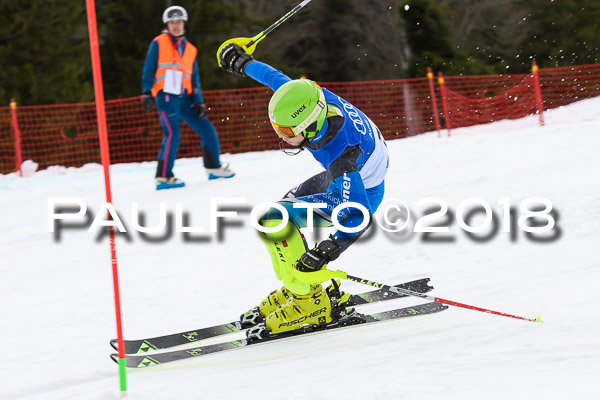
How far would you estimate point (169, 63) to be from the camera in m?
7.67

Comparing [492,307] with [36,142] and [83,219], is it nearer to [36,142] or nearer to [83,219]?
[83,219]

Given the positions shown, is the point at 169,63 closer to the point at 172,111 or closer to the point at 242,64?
the point at 172,111

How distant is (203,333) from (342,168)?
3.92 ft

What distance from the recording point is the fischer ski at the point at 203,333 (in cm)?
359

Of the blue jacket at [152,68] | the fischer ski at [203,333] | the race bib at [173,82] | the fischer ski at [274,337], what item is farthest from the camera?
the blue jacket at [152,68]

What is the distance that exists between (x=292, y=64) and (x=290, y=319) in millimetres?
19243

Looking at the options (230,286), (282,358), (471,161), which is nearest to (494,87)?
(471,161)

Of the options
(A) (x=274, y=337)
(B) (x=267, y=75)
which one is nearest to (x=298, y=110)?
(B) (x=267, y=75)

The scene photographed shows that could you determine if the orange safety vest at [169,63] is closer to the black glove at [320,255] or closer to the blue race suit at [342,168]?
the blue race suit at [342,168]

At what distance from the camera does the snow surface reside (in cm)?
286

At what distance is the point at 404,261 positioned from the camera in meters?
4.79

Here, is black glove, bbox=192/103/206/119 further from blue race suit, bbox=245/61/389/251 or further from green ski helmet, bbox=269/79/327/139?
green ski helmet, bbox=269/79/327/139

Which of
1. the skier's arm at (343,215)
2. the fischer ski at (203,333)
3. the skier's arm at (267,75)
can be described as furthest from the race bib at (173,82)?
the skier's arm at (343,215)

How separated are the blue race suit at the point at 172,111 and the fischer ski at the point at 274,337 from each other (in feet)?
14.3
